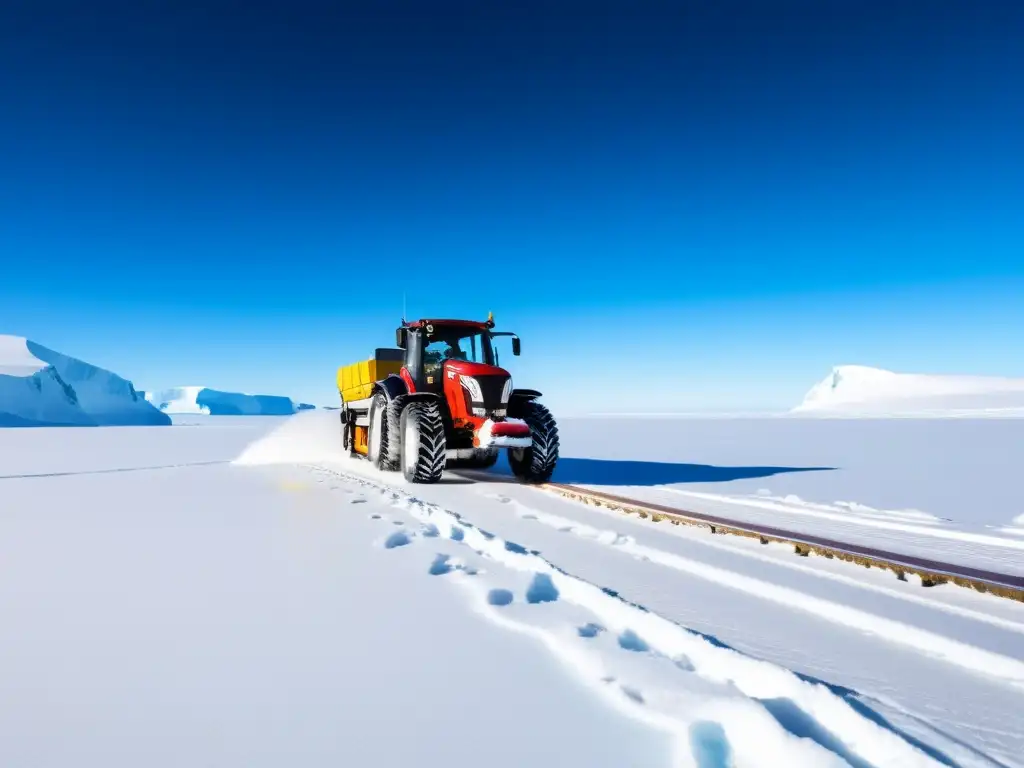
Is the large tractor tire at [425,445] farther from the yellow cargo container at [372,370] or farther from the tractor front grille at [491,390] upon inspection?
the yellow cargo container at [372,370]

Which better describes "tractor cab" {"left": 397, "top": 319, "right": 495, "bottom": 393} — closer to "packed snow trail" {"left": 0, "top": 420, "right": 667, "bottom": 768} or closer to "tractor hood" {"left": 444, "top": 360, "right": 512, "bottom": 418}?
"tractor hood" {"left": 444, "top": 360, "right": 512, "bottom": 418}

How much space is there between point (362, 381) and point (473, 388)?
192 inches

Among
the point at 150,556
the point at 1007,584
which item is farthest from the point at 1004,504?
the point at 150,556

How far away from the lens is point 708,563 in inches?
150

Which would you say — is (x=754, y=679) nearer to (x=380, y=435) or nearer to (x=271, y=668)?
(x=271, y=668)

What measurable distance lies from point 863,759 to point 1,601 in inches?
158

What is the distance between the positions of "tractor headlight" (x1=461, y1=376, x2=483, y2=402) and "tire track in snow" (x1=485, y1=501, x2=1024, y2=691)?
462cm

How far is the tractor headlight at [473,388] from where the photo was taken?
8711 mm

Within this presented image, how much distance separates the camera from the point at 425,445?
27.9 ft

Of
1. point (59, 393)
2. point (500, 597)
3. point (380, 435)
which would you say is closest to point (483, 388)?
point (380, 435)

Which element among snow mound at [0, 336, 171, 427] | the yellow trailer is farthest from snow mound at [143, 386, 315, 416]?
the yellow trailer

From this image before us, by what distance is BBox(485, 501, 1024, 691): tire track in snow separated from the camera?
227 centimetres

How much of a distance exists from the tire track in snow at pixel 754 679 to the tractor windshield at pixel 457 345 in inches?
258

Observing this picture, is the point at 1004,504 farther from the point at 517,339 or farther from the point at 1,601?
the point at 1,601
